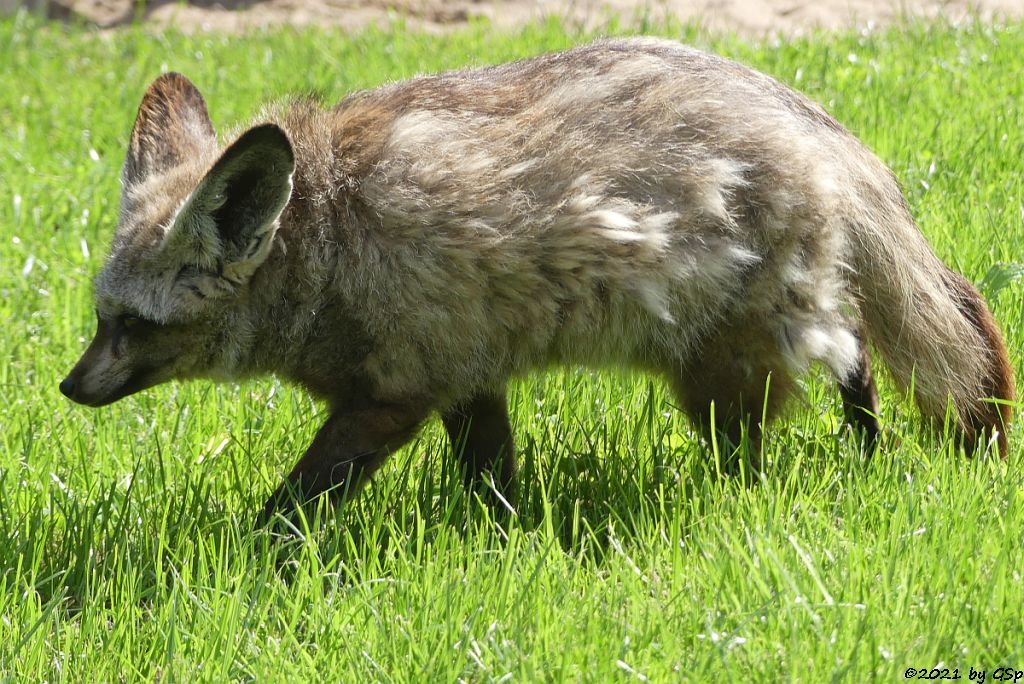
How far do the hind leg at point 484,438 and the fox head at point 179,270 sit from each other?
0.80m

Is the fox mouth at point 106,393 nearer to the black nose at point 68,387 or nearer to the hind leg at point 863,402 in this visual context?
the black nose at point 68,387

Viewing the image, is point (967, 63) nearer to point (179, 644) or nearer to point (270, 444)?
point (270, 444)

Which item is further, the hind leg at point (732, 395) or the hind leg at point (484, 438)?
the hind leg at point (484, 438)

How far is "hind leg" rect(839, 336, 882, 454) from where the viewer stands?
4.36m

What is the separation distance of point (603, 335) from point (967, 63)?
14.0ft

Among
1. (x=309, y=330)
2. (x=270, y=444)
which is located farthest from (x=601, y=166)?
(x=270, y=444)

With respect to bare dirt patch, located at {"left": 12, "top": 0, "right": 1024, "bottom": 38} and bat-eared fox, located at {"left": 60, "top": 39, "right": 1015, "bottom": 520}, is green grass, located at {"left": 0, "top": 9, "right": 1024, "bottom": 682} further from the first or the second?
bare dirt patch, located at {"left": 12, "top": 0, "right": 1024, "bottom": 38}

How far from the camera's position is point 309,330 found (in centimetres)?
389

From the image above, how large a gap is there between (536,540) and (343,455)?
64 cm

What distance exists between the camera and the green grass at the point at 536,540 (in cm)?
296

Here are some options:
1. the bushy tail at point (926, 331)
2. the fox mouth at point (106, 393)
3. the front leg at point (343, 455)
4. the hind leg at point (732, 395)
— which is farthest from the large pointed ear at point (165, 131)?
the bushy tail at point (926, 331)

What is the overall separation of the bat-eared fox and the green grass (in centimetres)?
29

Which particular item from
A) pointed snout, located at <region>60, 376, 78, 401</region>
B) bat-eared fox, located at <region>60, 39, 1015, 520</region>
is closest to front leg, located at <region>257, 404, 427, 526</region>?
bat-eared fox, located at <region>60, 39, 1015, 520</region>

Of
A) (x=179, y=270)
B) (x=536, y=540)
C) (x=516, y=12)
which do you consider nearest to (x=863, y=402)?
(x=536, y=540)
